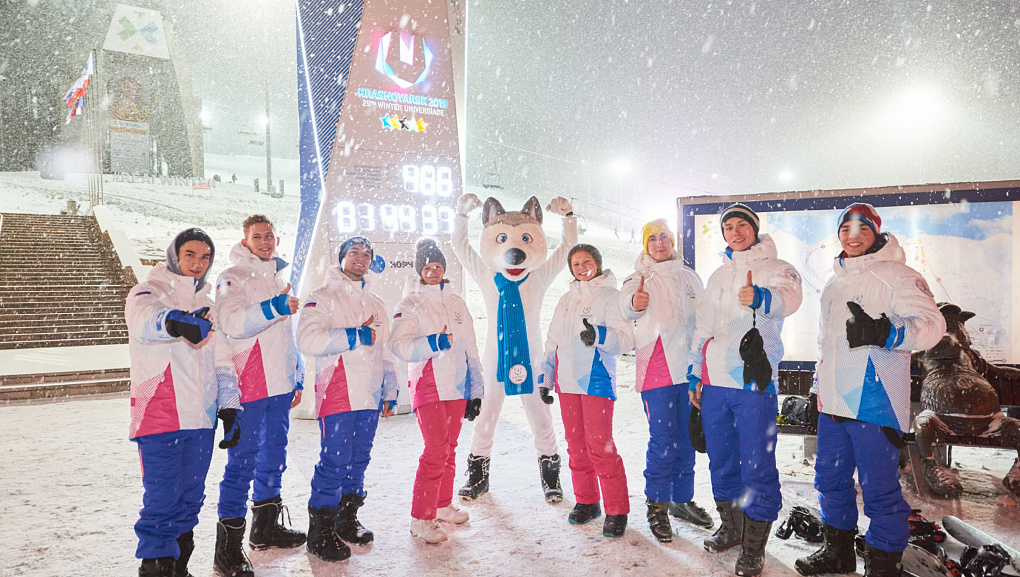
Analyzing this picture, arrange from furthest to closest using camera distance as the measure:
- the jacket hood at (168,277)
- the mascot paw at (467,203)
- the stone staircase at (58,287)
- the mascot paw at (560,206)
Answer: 1. the stone staircase at (58,287)
2. the mascot paw at (467,203)
3. the mascot paw at (560,206)
4. the jacket hood at (168,277)

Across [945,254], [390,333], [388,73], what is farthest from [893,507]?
[388,73]

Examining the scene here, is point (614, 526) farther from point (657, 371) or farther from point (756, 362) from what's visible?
A: point (756, 362)

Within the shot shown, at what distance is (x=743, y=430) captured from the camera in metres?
3.02

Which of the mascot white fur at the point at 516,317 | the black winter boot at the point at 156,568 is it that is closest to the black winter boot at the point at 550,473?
the mascot white fur at the point at 516,317

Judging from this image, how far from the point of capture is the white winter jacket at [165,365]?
250 centimetres

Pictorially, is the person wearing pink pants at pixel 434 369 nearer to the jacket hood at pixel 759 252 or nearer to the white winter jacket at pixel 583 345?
the white winter jacket at pixel 583 345

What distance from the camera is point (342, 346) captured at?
3043 mm

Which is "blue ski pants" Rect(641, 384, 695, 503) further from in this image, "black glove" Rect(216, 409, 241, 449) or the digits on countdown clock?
the digits on countdown clock

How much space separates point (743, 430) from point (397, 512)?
Answer: 7.18 ft

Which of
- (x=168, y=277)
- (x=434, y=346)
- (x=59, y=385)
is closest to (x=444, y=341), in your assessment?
(x=434, y=346)

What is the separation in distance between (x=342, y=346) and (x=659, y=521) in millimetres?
2027

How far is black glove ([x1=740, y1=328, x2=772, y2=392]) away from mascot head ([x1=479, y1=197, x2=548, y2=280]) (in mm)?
1567

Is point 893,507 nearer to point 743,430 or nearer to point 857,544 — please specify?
point 857,544

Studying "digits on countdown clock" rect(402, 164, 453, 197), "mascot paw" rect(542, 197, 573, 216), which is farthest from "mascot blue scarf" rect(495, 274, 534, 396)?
"digits on countdown clock" rect(402, 164, 453, 197)
